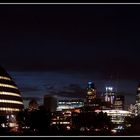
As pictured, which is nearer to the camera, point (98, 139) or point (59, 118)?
point (98, 139)

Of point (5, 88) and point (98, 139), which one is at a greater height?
point (5, 88)

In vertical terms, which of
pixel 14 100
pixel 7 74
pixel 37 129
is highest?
pixel 7 74

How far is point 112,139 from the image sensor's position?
12.6 m

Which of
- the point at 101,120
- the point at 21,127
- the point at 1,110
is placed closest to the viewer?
the point at 21,127

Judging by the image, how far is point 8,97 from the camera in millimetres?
131875

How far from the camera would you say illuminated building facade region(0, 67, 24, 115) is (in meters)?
130

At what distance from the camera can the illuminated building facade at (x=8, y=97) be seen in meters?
130

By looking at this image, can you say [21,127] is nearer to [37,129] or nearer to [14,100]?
[37,129]

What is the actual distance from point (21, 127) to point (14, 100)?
4193 cm
